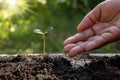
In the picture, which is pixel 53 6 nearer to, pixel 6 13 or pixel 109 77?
pixel 6 13

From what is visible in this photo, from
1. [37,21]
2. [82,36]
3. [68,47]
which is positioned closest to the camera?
[68,47]

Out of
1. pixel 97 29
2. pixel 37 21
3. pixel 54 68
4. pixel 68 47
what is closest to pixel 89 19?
pixel 97 29

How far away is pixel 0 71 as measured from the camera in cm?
230

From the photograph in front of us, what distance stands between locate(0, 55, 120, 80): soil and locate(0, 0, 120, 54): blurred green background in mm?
1492

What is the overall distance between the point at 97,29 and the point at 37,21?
217cm

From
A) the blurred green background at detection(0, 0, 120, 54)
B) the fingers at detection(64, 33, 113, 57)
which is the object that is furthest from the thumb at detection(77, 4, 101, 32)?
the blurred green background at detection(0, 0, 120, 54)

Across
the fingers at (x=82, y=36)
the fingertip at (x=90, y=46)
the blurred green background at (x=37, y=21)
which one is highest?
the blurred green background at (x=37, y=21)

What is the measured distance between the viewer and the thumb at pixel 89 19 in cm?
271

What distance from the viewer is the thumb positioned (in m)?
2.71

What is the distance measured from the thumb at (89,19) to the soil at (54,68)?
0.79 feet

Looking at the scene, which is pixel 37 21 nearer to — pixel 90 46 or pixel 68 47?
pixel 68 47

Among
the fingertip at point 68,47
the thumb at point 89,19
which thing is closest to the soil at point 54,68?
the fingertip at point 68,47

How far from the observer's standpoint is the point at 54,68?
2387 mm

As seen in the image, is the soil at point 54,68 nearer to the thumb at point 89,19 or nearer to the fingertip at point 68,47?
the fingertip at point 68,47
